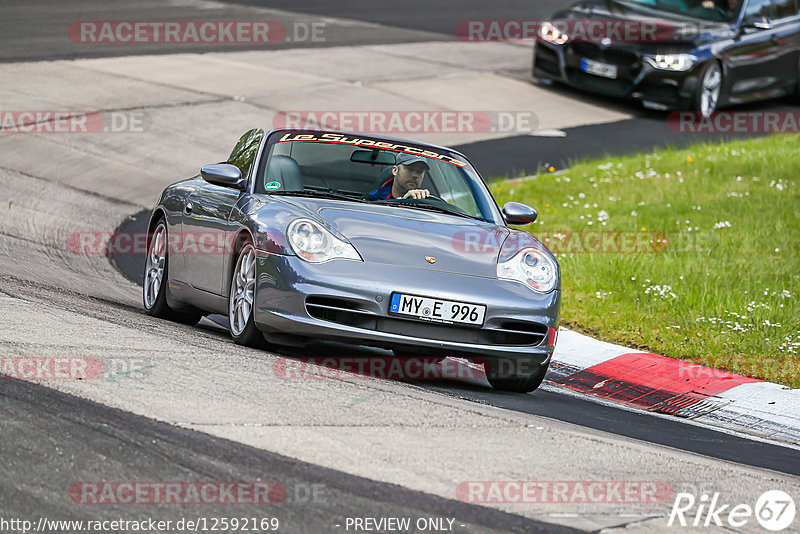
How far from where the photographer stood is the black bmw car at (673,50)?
18.2m

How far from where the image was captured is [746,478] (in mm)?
5578

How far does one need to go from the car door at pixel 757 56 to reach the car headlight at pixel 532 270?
12.2 m

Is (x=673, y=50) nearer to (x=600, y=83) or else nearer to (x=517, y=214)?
(x=600, y=83)

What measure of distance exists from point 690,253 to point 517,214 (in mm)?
3582

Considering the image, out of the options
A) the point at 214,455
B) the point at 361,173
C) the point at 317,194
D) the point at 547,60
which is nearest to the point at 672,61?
the point at 547,60

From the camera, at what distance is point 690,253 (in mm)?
11211

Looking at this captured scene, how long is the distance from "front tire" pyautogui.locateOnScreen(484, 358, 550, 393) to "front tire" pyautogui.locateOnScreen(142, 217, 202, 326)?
7.58ft

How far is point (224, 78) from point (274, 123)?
8.94 feet

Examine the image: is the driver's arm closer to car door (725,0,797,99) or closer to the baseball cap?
the baseball cap

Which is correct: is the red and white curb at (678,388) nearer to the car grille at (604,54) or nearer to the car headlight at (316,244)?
the car headlight at (316,244)

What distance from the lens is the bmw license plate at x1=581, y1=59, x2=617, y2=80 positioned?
18516 mm

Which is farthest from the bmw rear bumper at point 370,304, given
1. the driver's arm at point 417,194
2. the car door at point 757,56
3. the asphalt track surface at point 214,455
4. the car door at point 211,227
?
the car door at point 757,56

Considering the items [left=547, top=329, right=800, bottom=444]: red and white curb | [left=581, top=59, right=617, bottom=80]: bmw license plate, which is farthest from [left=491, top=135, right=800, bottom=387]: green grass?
[left=581, top=59, right=617, bottom=80]: bmw license plate

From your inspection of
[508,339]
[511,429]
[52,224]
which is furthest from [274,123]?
[511,429]
